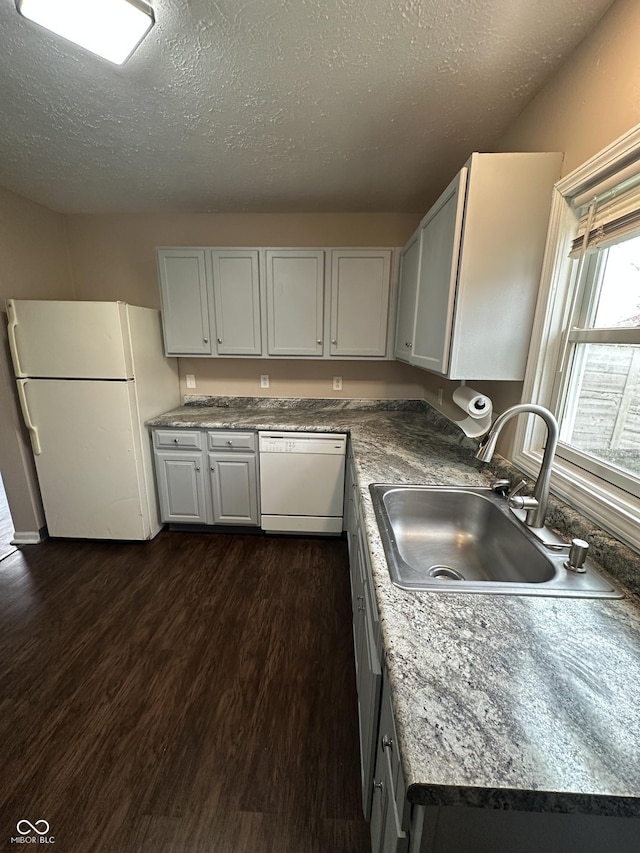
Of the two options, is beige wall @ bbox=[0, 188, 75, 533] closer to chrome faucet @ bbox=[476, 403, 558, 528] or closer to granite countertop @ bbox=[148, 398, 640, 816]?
granite countertop @ bbox=[148, 398, 640, 816]

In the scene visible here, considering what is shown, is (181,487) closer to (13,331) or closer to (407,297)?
(13,331)

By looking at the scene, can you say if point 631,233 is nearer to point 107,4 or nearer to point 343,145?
point 343,145

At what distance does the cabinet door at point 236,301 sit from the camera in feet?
8.24

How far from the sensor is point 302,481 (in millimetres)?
2492

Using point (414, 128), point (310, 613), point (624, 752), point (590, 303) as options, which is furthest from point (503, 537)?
point (414, 128)

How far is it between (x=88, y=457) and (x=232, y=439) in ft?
3.31

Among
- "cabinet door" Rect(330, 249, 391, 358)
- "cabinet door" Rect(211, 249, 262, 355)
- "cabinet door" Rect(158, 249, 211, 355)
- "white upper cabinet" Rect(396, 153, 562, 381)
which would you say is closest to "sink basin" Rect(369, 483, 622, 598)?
"white upper cabinet" Rect(396, 153, 562, 381)

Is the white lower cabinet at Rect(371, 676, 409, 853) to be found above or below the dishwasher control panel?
below

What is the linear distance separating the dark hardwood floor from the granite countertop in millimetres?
907

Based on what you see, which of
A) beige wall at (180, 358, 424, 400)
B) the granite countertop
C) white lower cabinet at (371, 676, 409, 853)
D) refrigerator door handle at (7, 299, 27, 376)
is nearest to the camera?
the granite countertop

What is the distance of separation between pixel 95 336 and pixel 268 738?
234 cm

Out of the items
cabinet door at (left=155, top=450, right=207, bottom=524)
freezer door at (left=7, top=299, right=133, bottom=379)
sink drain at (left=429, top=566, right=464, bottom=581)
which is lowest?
cabinet door at (left=155, top=450, right=207, bottom=524)

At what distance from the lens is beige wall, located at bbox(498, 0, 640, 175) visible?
0.98 m

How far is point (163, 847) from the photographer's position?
1027 mm
